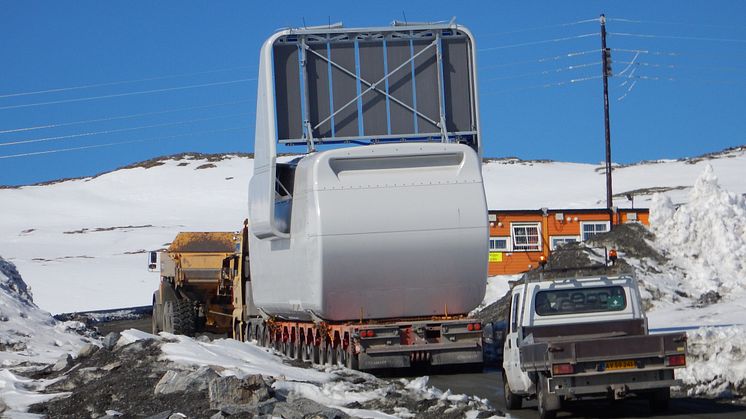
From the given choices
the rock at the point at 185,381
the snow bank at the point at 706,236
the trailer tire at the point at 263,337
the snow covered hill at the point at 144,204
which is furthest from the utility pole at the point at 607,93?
the rock at the point at 185,381

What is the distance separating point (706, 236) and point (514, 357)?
22170mm

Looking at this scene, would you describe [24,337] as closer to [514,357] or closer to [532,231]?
[514,357]

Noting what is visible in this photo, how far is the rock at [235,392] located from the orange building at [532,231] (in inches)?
1289

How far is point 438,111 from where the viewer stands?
24688 mm

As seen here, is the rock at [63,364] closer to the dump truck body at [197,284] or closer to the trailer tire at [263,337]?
the trailer tire at [263,337]

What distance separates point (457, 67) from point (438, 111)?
3.45 feet

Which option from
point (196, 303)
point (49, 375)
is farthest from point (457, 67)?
point (196, 303)

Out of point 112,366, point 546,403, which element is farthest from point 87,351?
point 546,403

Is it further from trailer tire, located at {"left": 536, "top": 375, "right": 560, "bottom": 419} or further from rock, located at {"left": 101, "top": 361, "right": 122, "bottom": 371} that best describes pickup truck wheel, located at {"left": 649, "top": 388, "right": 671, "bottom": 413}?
rock, located at {"left": 101, "top": 361, "right": 122, "bottom": 371}

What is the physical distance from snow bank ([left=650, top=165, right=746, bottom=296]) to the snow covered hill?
22865 mm

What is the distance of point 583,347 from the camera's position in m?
14.5

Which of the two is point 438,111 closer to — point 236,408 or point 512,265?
point 236,408

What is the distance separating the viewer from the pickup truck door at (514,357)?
52.2 ft

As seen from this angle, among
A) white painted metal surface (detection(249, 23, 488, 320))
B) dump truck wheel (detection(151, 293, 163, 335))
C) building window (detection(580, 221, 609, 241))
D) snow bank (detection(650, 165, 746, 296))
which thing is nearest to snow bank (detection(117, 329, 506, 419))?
white painted metal surface (detection(249, 23, 488, 320))
